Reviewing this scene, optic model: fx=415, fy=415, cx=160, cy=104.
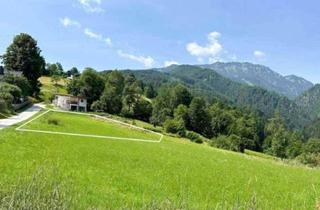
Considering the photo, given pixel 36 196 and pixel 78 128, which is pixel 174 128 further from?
pixel 36 196

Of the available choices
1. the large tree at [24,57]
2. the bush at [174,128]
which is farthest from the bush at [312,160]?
the large tree at [24,57]

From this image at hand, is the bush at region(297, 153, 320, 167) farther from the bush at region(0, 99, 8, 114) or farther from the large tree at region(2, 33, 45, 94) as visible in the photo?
the large tree at region(2, 33, 45, 94)

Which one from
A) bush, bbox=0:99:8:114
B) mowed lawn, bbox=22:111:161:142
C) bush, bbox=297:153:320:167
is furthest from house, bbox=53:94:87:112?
bush, bbox=297:153:320:167

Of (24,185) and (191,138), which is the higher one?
(24,185)

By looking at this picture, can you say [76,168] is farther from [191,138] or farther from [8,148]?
[191,138]

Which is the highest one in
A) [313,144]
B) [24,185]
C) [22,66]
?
[22,66]

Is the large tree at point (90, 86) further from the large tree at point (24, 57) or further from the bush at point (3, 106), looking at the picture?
the bush at point (3, 106)

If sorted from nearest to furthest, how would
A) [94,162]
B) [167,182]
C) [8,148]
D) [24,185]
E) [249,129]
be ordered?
[24,185], [167,182], [94,162], [8,148], [249,129]

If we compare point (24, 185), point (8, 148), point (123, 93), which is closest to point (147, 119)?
point (123, 93)

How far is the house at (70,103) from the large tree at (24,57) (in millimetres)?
8026

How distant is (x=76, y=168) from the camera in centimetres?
1967

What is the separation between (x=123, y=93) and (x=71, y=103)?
1421cm

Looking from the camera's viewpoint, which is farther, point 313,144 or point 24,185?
point 313,144

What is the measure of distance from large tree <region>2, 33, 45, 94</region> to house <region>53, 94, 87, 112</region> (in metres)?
8.03
